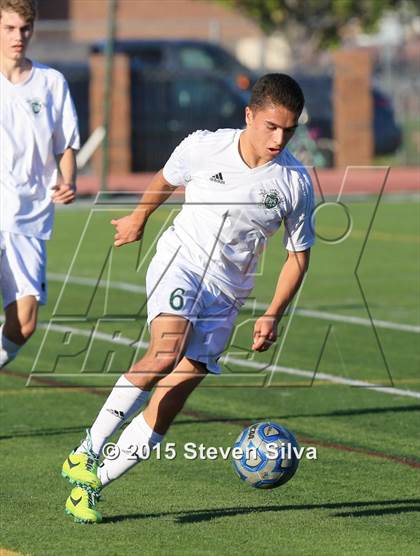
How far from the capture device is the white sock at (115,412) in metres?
7.20

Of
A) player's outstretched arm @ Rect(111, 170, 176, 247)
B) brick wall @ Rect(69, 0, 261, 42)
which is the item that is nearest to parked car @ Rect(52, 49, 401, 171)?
brick wall @ Rect(69, 0, 261, 42)

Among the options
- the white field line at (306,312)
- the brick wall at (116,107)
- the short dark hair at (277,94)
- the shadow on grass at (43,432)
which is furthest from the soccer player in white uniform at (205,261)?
the brick wall at (116,107)

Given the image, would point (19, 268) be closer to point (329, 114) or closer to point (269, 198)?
point (269, 198)

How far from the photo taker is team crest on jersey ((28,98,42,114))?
29.1 ft

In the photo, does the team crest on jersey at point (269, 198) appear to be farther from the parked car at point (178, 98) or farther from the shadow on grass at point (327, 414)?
the parked car at point (178, 98)

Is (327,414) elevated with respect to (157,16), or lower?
elevated

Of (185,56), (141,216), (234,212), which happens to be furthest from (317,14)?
(234,212)

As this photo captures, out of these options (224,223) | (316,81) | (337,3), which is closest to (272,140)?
(224,223)

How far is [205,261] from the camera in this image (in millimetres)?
7375

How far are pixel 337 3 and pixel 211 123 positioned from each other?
14894mm

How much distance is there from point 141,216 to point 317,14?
42113mm

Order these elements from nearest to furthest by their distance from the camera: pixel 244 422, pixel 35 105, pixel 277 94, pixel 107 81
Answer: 1. pixel 277 94
2. pixel 35 105
3. pixel 244 422
4. pixel 107 81

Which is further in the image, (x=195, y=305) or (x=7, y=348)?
(x=7, y=348)

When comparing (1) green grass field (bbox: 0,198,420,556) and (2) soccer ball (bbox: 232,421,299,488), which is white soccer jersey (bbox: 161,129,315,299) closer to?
(2) soccer ball (bbox: 232,421,299,488)
